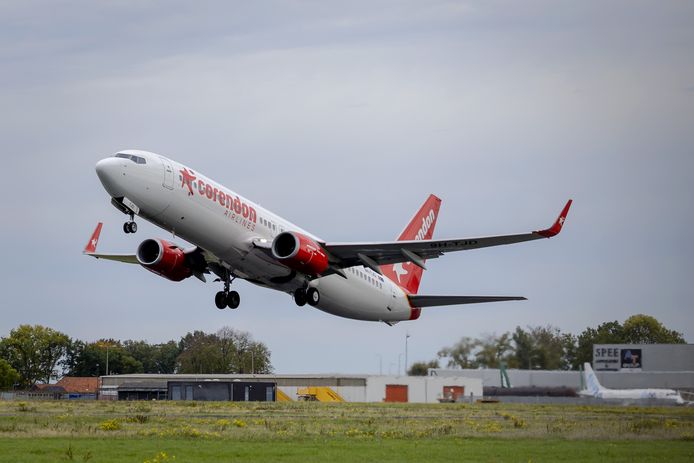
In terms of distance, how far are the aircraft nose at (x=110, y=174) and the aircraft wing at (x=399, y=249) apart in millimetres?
10989

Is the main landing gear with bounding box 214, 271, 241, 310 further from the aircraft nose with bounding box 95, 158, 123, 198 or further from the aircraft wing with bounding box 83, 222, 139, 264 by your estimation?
the aircraft nose with bounding box 95, 158, 123, 198

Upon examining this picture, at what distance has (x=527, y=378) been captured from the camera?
73.0 metres

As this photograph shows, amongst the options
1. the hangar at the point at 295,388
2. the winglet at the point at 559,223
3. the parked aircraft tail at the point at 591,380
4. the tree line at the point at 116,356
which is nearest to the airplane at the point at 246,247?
the winglet at the point at 559,223

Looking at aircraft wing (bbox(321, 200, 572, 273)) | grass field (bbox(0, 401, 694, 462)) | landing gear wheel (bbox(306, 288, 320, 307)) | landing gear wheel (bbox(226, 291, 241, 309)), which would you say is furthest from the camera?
landing gear wheel (bbox(226, 291, 241, 309))

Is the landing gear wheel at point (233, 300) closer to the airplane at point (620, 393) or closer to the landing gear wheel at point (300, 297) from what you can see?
the landing gear wheel at point (300, 297)

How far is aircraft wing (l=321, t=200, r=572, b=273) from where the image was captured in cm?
4781

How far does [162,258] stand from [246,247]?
5249mm

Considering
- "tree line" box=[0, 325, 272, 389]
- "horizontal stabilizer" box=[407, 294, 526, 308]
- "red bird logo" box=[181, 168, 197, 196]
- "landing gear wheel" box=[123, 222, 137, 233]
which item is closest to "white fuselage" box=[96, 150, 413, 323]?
"red bird logo" box=[181, 168, 197, 196]

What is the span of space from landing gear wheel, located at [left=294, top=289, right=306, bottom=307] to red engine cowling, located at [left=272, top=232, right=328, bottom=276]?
3.02 metres

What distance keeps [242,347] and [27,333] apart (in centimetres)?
2261

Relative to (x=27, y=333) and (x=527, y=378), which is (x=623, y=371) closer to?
(x=527, y=378)

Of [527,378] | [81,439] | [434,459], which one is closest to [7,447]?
[81,439]

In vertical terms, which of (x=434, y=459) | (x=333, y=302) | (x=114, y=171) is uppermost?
(x=114, y=171)

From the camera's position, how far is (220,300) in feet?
175
